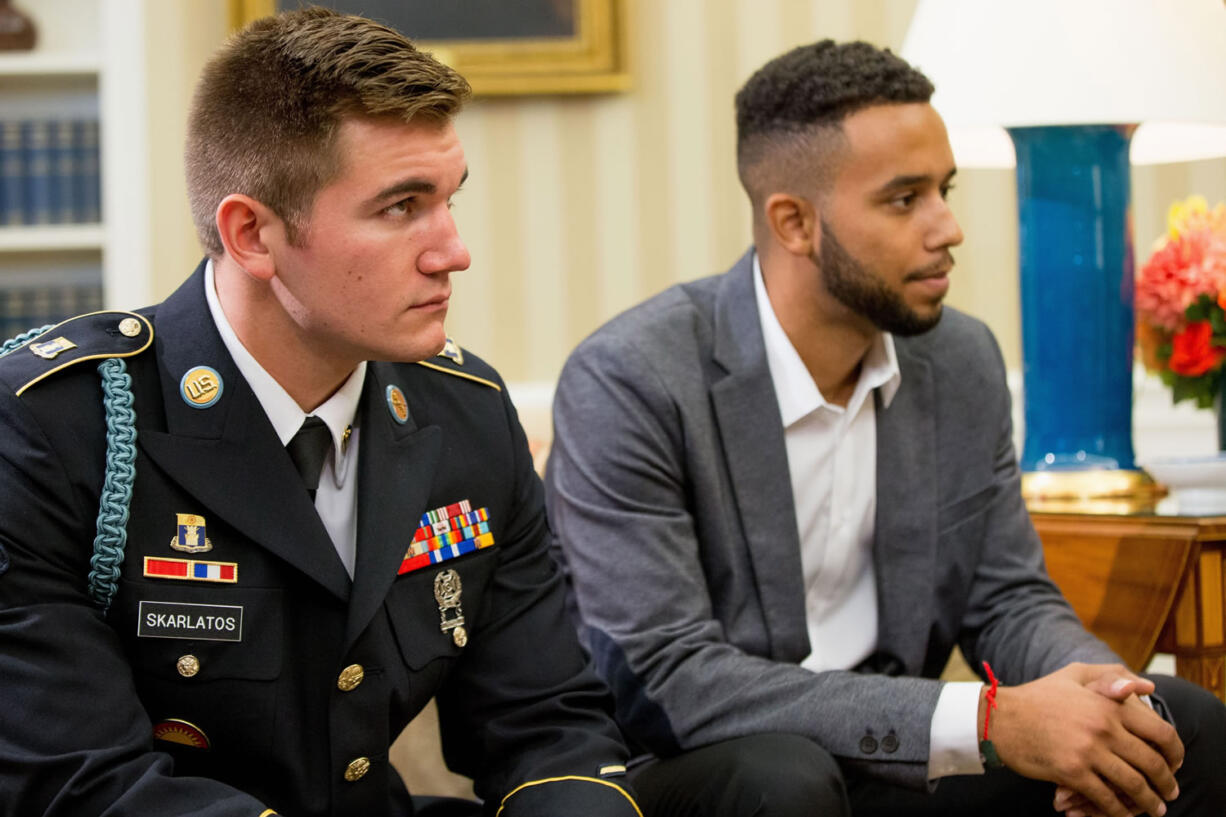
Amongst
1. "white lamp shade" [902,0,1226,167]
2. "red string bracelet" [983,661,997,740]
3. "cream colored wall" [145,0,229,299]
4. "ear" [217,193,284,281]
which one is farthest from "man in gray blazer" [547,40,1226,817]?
"cream colored wall" [145,0,229,299]

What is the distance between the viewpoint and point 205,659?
1170 millimetres

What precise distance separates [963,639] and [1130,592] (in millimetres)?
252

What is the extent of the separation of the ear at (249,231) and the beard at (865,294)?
770mm

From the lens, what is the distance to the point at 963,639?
5.92 ft

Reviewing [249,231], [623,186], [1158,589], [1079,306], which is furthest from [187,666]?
[623,186]

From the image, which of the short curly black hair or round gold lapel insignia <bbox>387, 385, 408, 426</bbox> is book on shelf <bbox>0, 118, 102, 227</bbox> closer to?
the short curly black hair

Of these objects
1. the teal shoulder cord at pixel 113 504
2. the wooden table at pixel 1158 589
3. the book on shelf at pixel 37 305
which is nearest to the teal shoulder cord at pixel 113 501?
the teal shoulder cord at pixel 113 504

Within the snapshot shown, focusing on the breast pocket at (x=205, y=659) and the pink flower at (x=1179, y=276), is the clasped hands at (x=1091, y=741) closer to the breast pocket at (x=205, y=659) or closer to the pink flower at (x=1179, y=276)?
the breast pocket at (x=205, y=659)

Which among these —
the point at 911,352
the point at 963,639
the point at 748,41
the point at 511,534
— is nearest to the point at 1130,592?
the point at 963,639

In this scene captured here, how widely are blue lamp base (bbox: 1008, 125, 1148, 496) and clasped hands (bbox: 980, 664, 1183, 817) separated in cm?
69

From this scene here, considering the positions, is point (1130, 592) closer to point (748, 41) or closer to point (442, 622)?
point (442, 622)

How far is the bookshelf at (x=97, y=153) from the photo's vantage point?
112 inches

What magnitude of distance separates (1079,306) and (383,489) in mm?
1233

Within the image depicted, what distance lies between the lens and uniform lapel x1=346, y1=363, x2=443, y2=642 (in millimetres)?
1226
